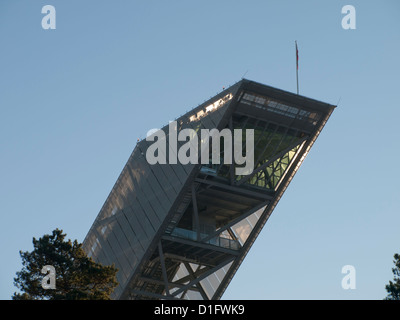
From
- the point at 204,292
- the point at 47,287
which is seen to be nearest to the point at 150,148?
the point at 204,292

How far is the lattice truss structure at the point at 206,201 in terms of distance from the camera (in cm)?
6338

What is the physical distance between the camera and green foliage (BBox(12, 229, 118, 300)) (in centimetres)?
5300

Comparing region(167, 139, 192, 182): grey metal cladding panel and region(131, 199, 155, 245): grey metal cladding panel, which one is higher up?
region(167, 139, 192, 182): grey metal cladding panel

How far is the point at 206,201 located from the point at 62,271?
18.8m

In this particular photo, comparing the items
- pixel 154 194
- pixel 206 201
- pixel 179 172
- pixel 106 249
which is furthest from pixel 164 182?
pixel 106 249

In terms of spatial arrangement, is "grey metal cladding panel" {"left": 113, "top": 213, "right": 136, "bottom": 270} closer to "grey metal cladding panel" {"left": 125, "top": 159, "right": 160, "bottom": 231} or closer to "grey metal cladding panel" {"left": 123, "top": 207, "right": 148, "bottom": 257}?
"grey metal cladding panel" {"left": 123, "top": 207, "right": 148, "bottom": 257}

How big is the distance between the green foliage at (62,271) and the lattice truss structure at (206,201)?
13.4m

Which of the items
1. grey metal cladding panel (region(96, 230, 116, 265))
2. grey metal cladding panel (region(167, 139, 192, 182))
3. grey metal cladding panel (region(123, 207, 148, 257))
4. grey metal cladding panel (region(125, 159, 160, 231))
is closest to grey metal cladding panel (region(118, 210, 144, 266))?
grey metal cladding panel (region(123, 207, 148, 257))

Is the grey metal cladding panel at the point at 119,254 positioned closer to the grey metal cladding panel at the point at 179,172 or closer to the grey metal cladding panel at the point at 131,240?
the grey metal cladding panel at the point at 131,240

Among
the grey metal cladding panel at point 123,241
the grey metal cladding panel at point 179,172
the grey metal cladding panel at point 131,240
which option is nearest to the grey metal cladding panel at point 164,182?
the grey metal cladding panel at point 179,172

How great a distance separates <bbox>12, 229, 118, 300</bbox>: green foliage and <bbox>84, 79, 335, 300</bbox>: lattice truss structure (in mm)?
13385

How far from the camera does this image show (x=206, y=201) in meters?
70.1

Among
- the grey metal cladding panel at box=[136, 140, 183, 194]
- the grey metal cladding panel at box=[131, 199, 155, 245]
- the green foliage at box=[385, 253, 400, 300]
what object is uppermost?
the grey metal cladding panel at box=[136, 140, 183, 194]
